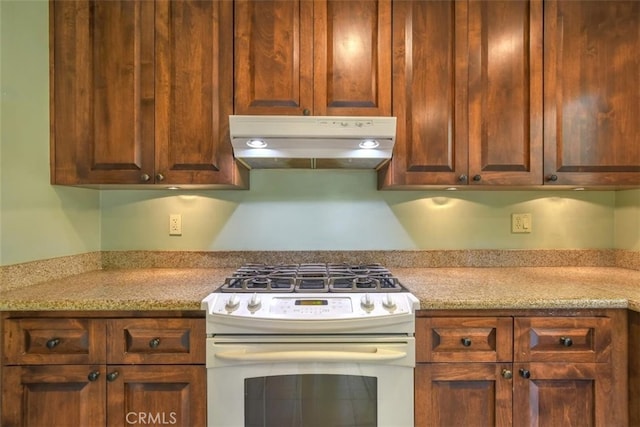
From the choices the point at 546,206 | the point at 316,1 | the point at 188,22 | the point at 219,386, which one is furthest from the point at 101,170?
the point at 546,206

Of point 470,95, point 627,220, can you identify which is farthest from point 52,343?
point 627,220

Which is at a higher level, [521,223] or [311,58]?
[311,58]

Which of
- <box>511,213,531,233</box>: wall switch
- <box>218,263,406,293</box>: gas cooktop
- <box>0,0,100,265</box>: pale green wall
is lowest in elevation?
<box>218,263,406,293</box>: gas cooktop

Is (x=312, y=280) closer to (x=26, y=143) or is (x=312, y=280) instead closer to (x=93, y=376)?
(x=93, y=376)

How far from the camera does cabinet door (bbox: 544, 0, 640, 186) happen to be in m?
1.52

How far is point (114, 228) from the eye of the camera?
72.2 inches

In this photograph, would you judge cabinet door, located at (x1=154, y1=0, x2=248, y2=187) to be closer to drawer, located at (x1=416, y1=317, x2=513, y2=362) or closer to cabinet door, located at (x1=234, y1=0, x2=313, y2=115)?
cabinet door, located at (x1=234, y1=0, x2=313, y2=115)

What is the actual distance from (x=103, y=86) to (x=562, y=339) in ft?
6.90

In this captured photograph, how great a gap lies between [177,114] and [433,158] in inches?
45.8

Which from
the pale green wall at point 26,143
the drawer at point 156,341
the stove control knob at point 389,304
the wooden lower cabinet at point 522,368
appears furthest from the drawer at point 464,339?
the pale green wall at point 26,143

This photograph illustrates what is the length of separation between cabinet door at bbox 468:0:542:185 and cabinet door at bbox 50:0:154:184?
146 centimetres

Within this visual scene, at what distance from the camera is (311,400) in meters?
1.19

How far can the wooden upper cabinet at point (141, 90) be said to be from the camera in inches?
58.2

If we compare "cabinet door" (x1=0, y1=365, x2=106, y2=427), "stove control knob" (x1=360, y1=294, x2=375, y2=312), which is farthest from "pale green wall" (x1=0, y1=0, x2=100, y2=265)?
"stove control knob" (x1=360, y1=294, x2=375, y2=312)
